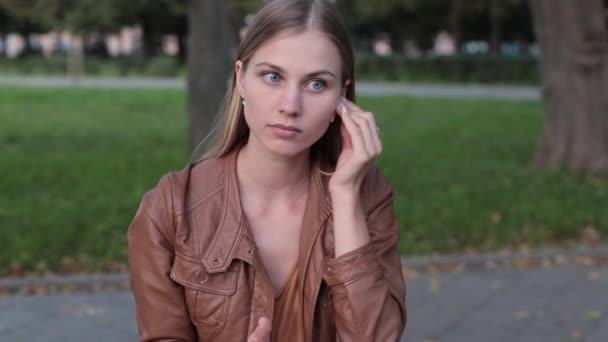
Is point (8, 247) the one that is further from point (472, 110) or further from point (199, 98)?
point (472, 110)

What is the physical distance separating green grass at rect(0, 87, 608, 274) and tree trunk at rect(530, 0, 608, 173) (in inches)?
17.9

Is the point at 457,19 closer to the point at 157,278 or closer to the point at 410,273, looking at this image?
the point at 410,273

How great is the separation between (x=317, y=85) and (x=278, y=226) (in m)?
0.38

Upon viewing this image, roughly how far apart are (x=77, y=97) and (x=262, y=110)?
68.9 feet

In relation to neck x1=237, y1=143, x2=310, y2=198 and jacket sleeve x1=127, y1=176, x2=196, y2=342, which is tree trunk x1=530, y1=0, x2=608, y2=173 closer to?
neck x1=237, y1=143, x2=310, y2=198

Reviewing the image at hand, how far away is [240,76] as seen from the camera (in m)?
A: 2.18

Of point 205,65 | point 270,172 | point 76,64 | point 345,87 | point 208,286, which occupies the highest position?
point 345,87

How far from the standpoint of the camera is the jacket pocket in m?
2.09

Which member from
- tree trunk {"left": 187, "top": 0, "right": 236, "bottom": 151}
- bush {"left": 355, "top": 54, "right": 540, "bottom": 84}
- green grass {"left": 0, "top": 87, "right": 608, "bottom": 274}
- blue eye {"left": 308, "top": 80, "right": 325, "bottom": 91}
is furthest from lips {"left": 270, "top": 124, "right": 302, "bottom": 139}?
bush {"left": 355, "top": 54, "right": 540, "bottom": 84}

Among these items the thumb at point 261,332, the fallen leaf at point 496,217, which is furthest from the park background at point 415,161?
the thumb at point 261,332

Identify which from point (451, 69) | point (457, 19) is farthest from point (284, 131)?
point (457, 19)

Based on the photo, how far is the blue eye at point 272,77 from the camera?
81.6 inches

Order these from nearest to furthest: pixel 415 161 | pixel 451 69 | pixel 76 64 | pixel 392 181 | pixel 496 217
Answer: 1. pixel 496 217
2. pixel 392 181
3. pixel 415 161
4. pixel 76 64
5. pixel 451 69

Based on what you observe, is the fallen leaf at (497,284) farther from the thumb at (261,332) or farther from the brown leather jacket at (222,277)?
the thumb at (261,332)
